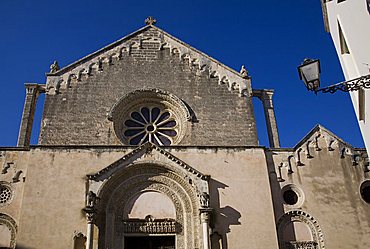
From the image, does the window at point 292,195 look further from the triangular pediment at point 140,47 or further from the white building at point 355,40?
the triangular pediment at point 140,47

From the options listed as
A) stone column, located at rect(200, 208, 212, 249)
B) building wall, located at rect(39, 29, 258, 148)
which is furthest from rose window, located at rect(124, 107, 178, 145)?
stone column, located at rect(200, 208, 212, 249)

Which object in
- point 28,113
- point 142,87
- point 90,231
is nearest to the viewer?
point 90,231

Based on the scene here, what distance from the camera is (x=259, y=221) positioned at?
13.5m

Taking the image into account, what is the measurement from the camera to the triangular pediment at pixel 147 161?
13.7 m

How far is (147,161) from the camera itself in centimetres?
1403

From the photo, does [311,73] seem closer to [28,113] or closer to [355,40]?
[355,40]

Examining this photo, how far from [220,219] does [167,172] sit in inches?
97.0

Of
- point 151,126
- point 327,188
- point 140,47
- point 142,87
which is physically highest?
point 140,47

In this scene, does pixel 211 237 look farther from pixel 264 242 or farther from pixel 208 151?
pixel 208 151

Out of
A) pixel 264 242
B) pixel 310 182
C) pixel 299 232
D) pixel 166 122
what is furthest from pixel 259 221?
pixel 166 122

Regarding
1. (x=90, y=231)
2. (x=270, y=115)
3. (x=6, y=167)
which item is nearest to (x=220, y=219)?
(x=90, y=231)

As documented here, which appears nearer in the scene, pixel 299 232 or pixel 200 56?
pixel 299 232

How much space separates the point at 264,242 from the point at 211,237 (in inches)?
69.3

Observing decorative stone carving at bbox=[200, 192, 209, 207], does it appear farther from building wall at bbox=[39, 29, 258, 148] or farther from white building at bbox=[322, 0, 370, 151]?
white building at bbox=[322, 0, 370, 151]
